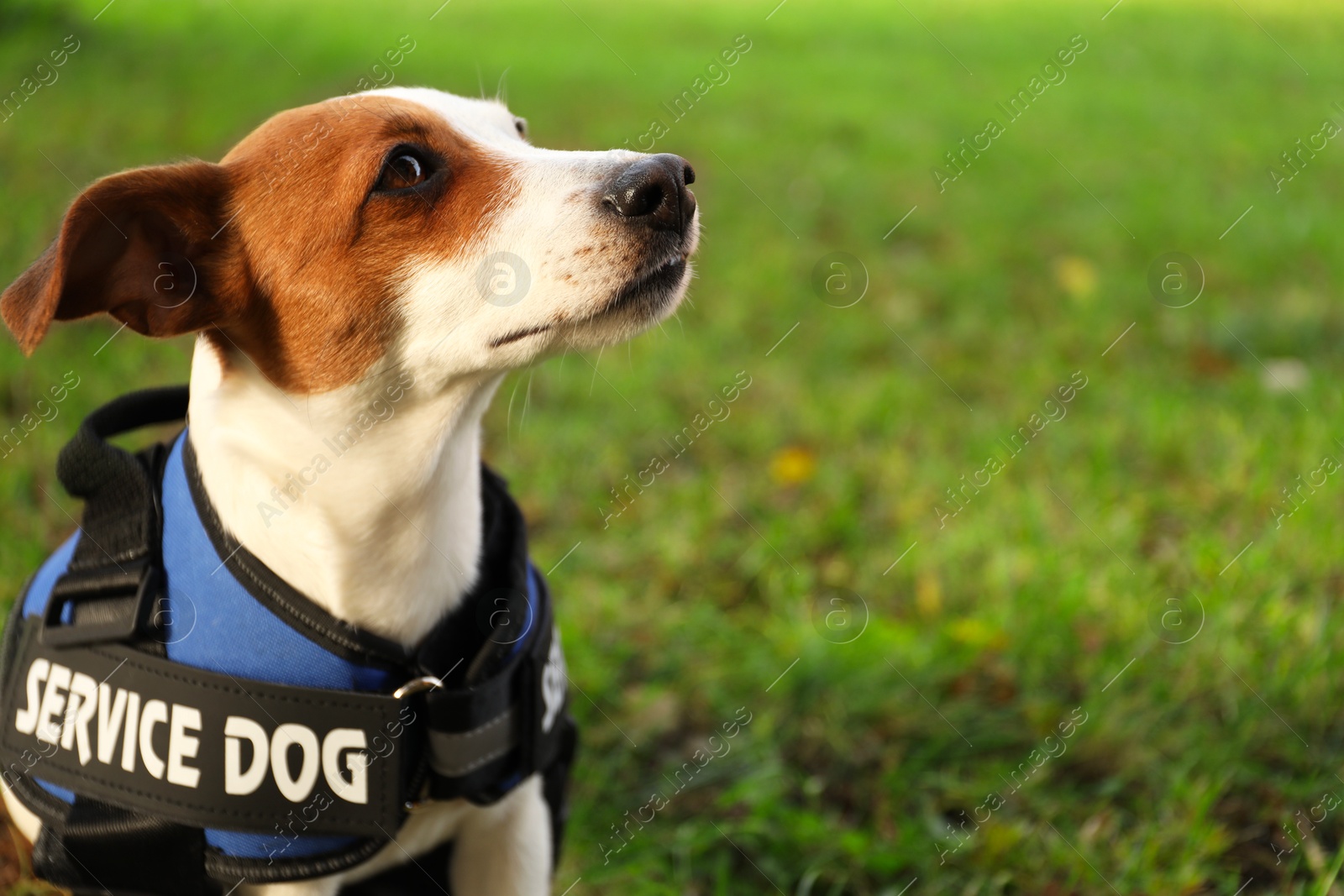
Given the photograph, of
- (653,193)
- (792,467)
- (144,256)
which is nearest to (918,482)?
(792,467)

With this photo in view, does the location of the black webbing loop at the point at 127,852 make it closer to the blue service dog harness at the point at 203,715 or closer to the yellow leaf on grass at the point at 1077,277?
the blue service dog harness at the point at 203,715

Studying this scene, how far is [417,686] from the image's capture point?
153 centimetres

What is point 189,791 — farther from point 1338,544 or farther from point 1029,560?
point 1338,544

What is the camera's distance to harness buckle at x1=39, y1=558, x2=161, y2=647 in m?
1.49

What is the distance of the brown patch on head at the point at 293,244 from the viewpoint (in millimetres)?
1521

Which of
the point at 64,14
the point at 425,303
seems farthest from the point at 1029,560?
the point at 64,14

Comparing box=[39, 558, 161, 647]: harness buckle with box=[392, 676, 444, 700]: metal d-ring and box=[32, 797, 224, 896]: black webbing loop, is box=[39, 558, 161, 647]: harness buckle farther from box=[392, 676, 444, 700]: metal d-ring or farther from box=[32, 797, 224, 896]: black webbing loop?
box=[392, 676, 444, 700]: metal d-ring

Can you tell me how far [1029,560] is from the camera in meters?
2.84

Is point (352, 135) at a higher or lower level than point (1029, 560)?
higher

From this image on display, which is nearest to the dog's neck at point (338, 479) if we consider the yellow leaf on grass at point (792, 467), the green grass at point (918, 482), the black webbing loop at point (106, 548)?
the black webbing loop at point (106, 548)

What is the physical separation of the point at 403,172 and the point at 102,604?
77 centimetres

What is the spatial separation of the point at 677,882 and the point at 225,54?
6.16 m

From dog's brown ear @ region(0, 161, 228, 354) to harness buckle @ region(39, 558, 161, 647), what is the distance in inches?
13.3

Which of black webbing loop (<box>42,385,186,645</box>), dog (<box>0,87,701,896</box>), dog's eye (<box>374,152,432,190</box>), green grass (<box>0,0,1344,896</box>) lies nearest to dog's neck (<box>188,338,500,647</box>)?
dog (<box>0,87,701,896</box>)
